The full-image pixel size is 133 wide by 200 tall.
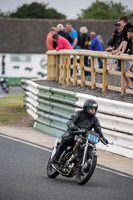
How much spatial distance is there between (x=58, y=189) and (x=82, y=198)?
797 millimetres

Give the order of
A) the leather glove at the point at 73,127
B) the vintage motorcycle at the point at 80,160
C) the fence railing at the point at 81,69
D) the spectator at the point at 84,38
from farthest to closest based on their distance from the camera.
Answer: the spectator at the point at 84,38, the fence railing at the point at 81,69, the leather glove at the point at 73,127, the vintage motorcycle at the point at 80,160

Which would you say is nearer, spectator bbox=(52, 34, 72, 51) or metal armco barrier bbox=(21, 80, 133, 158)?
metal armco barrier bbox=(21, 80, 133, 158)

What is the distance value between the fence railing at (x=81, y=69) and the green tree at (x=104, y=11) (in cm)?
11427

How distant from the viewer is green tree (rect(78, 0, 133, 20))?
447ft

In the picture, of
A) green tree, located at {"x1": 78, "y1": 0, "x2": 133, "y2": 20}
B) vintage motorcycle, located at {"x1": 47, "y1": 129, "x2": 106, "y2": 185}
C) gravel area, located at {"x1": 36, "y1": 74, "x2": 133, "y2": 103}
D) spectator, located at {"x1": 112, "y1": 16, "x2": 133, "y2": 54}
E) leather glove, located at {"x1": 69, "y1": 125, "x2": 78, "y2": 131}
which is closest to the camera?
vintage motorcycle, located at {"x1": 47, "y1": 129, "x2": 106, "y2": 185}

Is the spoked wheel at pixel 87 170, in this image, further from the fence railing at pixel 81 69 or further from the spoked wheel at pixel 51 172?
A: the fence railing at pixel 81 69

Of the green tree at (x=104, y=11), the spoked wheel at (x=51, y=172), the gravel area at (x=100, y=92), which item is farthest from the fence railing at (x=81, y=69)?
the green tree at (x=104, y=11)

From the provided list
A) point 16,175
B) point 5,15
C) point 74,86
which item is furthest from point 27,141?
point 5,15

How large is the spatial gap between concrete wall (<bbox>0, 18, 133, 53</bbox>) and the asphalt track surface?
72779 mm

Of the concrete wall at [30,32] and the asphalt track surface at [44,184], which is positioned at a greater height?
the asphalt track surface at [44,184]

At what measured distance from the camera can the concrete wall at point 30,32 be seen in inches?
3393

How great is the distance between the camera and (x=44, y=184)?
10445 millimetres

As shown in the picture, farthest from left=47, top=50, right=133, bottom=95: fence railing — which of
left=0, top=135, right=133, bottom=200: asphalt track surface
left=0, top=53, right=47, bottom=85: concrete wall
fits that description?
left=0, top=53, right=47, bottom=85: concrete wall

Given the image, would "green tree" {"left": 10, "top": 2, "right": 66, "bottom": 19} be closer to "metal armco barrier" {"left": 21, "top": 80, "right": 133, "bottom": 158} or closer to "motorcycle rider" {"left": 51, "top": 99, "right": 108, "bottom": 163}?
"metal armco barrier" {"left": 21, "top": 80, "right": 133, "bottom": 158}
